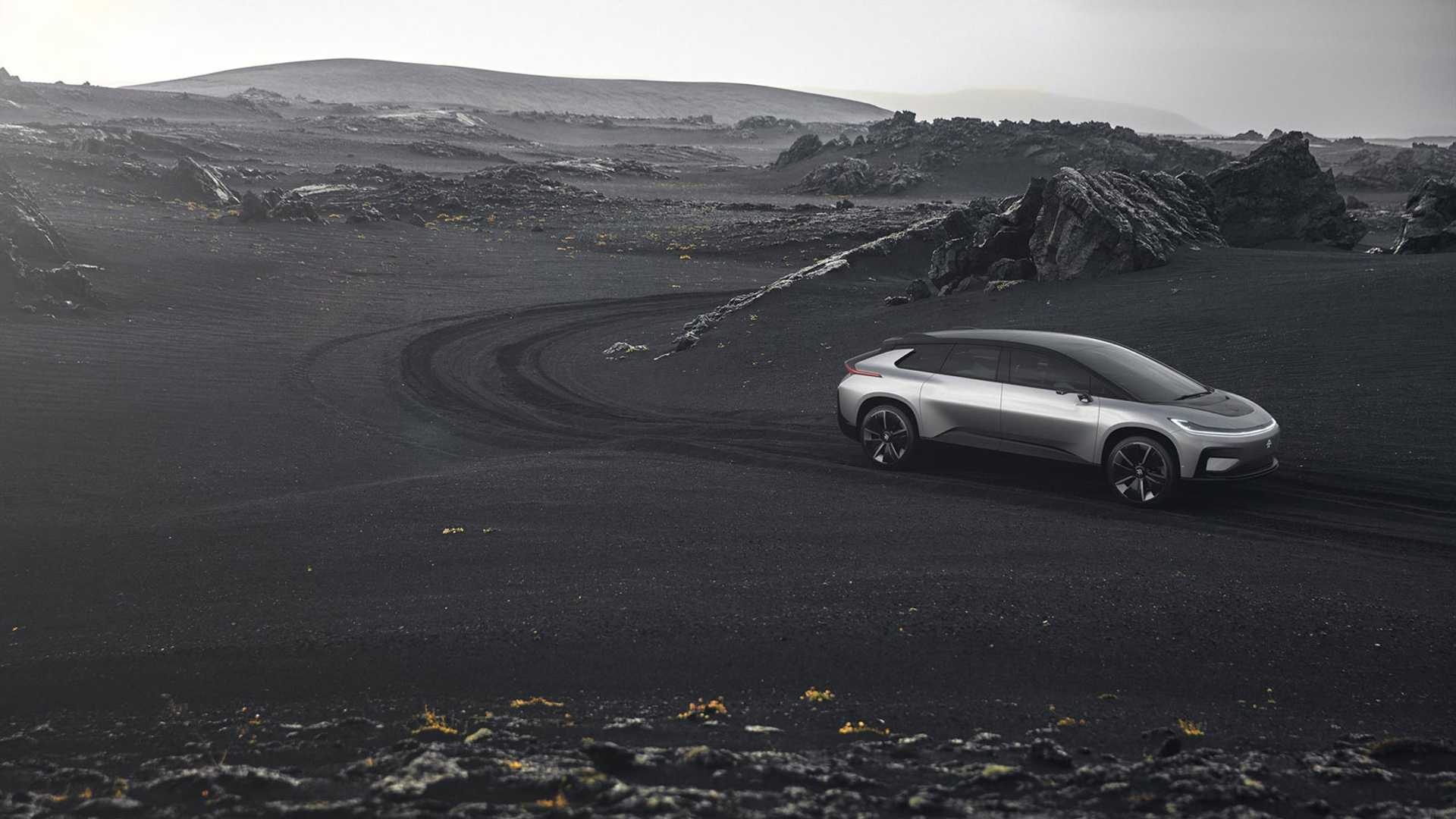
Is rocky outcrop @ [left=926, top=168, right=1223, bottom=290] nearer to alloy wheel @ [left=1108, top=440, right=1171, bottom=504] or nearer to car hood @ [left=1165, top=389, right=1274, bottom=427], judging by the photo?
car hood @ [left=1165, top=389, right=1274, bottom=427]

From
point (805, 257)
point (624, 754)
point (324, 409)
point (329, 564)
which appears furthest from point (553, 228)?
point (624, 754)

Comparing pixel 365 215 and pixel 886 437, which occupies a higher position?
pixel 365 215

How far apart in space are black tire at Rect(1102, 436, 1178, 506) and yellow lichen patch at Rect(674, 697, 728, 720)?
5.68 metres

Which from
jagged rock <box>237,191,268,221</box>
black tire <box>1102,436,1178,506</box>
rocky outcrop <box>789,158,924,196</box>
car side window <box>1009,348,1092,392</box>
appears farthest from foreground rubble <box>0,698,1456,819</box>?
rocky outcrop <box>789,158,924,196</box>

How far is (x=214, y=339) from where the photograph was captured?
2038 cm

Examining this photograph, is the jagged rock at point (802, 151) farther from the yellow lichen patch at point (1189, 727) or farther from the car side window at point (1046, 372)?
the yellow lichen patch at point (1189, 727)

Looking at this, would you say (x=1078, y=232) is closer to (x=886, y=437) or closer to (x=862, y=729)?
(x=886, y=437)

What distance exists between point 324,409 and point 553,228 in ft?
82.5

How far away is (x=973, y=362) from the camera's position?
11367mm

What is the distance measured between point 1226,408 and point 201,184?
4031cm

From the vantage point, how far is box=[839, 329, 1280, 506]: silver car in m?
10.1

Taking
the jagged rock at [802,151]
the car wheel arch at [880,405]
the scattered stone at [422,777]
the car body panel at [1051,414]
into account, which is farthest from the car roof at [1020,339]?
the jagged rock at [802,151]

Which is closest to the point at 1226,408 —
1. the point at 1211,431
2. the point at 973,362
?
the point at 1211,431

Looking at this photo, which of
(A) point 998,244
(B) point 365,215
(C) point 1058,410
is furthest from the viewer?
(B) point 365,215
